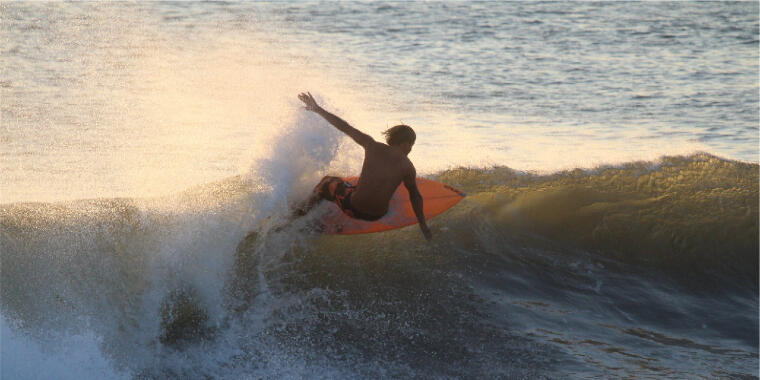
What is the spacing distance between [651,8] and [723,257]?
16791 mm

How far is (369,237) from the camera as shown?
6508 mm

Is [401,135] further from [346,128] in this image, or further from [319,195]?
[319,195]

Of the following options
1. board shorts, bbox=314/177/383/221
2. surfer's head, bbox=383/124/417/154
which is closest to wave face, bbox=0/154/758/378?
board shorts, bbox=314/177/383/221

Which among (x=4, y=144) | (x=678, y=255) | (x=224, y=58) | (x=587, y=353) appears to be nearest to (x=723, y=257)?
(x=678, y=255)

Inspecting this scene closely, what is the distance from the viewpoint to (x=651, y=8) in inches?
858

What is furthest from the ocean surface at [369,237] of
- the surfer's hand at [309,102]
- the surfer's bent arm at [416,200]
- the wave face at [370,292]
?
the surfer's hand at [309,102]

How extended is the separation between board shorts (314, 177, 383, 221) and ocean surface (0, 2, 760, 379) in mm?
196

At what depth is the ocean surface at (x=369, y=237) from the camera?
4957mm

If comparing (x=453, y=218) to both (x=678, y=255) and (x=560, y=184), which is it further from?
(x=678, y=255)

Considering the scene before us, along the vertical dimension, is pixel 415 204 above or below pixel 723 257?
above

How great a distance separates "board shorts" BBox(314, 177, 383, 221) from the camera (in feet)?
19.4

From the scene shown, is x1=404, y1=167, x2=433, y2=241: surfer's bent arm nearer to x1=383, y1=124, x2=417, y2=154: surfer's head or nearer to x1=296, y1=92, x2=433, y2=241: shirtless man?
x1=296, y1=92, x2=433, y2=241: shirtless man

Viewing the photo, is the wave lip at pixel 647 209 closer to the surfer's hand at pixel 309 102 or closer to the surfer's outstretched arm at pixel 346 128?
the surfer's outstretched arm at pixel 346 128

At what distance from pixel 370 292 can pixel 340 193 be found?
871 millimetres
